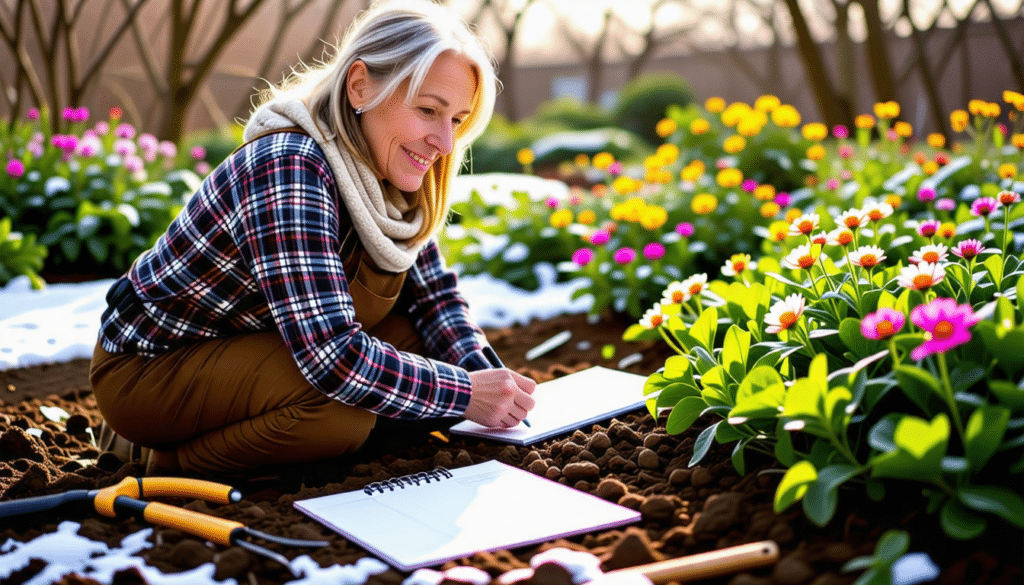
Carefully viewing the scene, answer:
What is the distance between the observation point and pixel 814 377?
1369 mm

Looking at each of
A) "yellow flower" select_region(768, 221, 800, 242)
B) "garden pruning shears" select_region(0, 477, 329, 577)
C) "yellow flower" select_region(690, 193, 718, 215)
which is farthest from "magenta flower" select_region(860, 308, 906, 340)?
"yellow flower" select_region(690, 193, 718, 215)

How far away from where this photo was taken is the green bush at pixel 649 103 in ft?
38.9

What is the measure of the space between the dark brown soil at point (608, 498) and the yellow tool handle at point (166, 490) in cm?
3

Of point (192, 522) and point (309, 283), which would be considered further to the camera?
point (309, 283)

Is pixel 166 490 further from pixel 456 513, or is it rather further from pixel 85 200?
pixel 85 200

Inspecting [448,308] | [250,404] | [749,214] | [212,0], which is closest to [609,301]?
[749,214]

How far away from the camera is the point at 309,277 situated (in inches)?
68.1

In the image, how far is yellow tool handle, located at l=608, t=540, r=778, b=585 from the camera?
4.30 ft

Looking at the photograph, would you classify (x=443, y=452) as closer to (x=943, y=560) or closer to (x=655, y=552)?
(x=655, y=552)

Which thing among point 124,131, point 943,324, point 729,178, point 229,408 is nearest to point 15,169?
point 124,131

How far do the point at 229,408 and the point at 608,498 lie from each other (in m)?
0.82

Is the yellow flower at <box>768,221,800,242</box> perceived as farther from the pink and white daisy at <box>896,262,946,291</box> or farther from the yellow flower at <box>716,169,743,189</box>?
the pink and white daisy at <box>896,262,946,291</box>

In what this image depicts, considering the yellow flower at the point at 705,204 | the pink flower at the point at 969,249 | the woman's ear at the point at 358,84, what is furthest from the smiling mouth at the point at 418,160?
the yellow flower at the point at 705,204

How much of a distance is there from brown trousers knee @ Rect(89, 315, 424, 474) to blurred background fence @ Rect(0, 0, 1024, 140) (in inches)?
37.5
